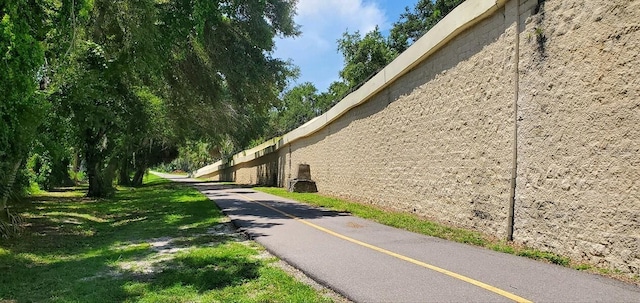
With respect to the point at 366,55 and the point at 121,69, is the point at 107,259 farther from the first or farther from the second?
the point at 366,55

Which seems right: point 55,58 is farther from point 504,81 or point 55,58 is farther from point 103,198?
point 103,198

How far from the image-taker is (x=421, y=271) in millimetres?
5727

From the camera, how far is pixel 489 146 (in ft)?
28.9

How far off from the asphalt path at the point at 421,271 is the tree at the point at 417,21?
88.6ft

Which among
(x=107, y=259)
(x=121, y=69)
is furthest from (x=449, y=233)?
(x=121, y=69)

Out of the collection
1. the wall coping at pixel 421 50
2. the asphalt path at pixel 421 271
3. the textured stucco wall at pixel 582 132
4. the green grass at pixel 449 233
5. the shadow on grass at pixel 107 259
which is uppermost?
the wall coping at pixel 421 50

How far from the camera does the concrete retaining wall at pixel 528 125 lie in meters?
5.88

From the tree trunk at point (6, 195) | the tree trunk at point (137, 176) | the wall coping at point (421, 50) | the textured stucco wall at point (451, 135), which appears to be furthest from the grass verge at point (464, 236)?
the tree trunk at point (137, 176)

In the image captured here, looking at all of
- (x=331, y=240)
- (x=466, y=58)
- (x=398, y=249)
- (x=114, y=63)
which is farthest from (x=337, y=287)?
(x=114, y=63)

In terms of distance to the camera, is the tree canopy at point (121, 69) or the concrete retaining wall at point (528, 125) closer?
the concrete retaining wall at point (528, 125)

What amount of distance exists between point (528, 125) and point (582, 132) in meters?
1.23

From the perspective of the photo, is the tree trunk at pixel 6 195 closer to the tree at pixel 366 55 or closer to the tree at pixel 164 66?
the tree at pixel 164 66

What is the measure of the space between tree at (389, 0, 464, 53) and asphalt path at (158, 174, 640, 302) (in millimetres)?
26999

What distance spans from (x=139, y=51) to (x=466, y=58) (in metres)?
9.18
